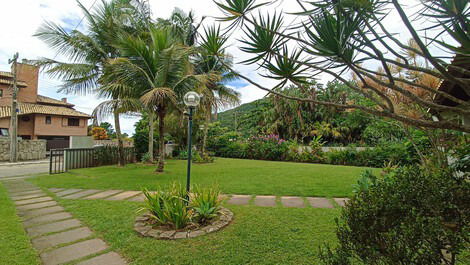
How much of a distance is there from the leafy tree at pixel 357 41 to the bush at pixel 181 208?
7.23ft

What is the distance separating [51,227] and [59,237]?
1.64 feet

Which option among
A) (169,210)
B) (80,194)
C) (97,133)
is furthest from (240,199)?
(97,133)

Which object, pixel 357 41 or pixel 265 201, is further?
pixel 265 201

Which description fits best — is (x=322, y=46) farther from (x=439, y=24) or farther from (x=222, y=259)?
(x=222, y=259)

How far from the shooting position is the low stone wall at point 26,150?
15.2 meters

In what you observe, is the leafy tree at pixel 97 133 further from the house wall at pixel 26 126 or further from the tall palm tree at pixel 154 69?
the tall palm tree at pixel 154 69

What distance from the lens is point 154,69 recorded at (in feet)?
24.9

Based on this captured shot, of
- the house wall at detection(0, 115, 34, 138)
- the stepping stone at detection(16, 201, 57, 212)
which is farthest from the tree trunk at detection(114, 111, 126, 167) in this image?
the house wall at detection(0, 115, 34, 138)

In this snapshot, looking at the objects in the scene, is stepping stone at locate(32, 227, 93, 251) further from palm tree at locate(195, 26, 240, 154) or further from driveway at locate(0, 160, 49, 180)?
driveway at locate(0, 160, 49, 180)

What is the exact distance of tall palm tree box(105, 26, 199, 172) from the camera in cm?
711

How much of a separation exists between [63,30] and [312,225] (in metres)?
11.6

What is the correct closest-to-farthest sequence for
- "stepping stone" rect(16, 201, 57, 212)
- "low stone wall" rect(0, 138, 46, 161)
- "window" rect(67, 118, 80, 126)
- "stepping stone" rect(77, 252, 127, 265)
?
"stepping stone" rect(77, 252, 127, 265)
"stepping stone" rect(16, 201, 57, 212)
"low stone wall" rect(0, 138, 46, 161)
"window" rect(67, 118, 80, 126)

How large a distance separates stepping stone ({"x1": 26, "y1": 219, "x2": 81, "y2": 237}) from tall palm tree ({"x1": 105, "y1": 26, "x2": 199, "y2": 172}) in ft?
13.8

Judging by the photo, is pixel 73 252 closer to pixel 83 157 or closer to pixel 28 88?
pixel 83 157
